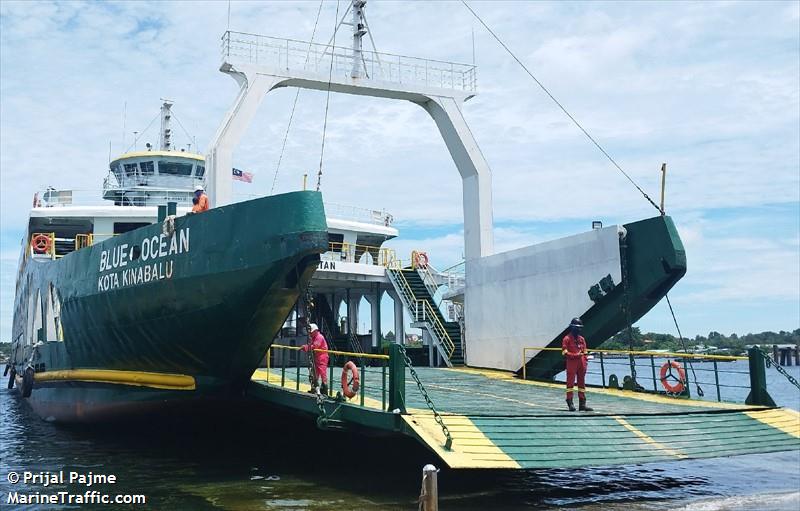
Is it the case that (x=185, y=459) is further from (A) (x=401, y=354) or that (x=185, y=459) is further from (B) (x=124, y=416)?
(A) (x=401, y=354)

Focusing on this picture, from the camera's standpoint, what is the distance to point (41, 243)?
18.9 metres

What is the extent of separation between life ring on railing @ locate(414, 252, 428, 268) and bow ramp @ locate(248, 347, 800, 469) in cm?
1026

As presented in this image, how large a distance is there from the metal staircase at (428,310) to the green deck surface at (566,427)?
22.6 feet

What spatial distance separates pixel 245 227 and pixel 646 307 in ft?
23.9

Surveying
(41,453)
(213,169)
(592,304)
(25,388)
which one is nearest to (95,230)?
(25,388)

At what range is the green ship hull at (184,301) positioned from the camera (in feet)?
35.3

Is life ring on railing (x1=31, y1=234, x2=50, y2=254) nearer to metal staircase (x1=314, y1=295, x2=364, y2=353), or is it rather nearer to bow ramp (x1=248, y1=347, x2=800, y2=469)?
metal staircase (x1=314, y1=295, x2=364, y2=353)

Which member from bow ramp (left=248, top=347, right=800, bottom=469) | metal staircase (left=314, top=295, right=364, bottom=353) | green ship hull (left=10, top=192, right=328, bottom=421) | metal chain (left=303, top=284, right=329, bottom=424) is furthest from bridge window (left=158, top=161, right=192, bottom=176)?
metal chain (left=303, top=284, right=329, bottom=424)

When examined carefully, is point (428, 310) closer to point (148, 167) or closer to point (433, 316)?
point (433, 316)

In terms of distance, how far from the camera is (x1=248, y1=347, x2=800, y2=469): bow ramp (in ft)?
27.2

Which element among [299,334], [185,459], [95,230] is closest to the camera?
[185,459]

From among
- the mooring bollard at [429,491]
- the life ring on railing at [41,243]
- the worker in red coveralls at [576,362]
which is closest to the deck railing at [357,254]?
the life ring on railing at [41,243]

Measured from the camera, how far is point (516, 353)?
628 inches

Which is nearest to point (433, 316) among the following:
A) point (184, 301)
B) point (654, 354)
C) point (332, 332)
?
point (332, 332)
